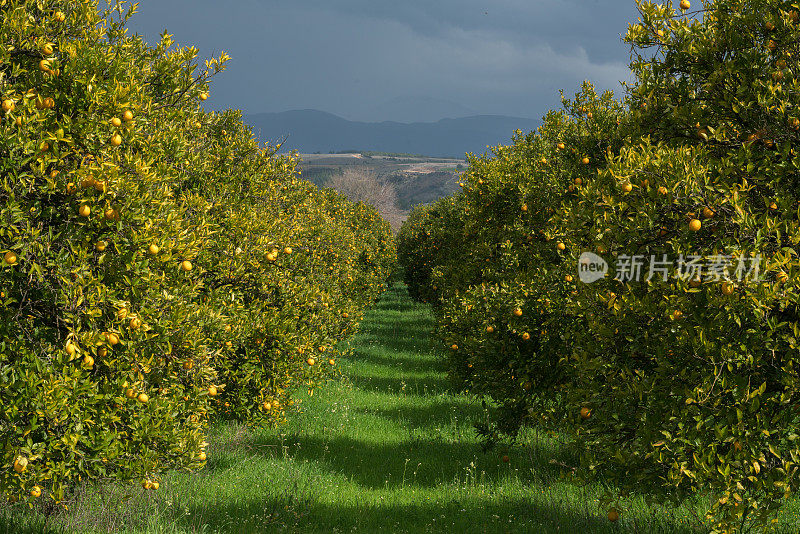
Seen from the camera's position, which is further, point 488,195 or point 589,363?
point 488,195

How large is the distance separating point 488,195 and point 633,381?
25.5 feet

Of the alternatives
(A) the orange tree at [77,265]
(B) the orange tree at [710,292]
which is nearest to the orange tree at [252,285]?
(A) the orange tree at [77,265]

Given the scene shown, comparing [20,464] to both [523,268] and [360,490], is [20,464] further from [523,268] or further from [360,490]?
[523,268]

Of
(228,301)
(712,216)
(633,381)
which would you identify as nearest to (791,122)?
(712,216)

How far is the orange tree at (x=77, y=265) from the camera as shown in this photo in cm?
397

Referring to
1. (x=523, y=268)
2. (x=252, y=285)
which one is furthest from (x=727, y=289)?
(x=523, y=268)

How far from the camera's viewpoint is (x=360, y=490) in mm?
8008

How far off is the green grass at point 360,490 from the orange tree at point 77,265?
102cm

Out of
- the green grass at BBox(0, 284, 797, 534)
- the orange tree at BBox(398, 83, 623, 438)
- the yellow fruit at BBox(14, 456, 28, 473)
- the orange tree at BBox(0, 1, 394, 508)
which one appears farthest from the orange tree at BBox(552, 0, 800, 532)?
the yellow fruit at BBox(14, 456, 28, 473)

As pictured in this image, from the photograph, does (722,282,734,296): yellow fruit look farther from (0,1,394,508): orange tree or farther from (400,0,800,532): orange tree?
(0,1,394,508): orange tree

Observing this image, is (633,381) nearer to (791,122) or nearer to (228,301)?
(791,122)

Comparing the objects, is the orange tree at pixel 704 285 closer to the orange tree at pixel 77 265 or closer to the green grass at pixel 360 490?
the green grass at pixel 360 490

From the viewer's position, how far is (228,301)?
276 inches

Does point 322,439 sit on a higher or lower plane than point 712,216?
lower
